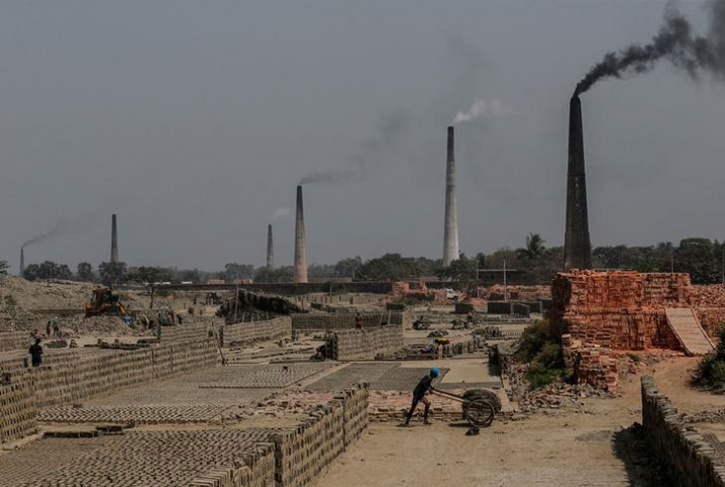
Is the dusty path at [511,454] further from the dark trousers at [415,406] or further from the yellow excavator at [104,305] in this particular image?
the yellow excavator at [104,305]

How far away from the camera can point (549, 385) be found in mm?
22859

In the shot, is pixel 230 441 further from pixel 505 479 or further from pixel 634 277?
pixel 634 277

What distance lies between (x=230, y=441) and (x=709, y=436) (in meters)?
6.67

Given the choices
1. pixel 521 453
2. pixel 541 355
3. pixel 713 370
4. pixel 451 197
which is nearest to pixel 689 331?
pixel 541 355

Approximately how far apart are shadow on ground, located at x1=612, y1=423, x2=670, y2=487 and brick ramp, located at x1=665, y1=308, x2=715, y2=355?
23.7ft

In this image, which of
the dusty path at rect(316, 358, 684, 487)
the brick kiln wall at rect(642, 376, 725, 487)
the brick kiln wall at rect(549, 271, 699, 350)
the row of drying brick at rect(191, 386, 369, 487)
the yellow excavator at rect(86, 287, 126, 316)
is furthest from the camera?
the yellow excavator at rect(86, 287, 126, 316)

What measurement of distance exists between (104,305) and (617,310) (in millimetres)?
36503

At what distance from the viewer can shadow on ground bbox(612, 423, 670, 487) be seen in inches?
531

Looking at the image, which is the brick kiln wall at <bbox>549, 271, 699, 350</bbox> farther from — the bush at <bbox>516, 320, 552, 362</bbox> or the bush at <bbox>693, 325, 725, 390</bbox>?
the bush at <bbox>693, 325, 725, 390</bbox>

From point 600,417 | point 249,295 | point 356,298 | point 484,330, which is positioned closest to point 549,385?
point 600,417

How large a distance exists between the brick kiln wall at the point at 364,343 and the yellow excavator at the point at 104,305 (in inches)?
878

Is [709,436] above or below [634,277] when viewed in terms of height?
below

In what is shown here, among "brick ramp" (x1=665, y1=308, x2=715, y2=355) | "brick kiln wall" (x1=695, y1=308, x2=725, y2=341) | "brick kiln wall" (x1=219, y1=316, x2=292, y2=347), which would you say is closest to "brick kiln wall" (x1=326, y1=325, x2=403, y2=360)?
"brick kiln wall" (x1=219, y1=316, x2=292, y2=347)

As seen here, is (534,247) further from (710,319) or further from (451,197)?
(710,319)
